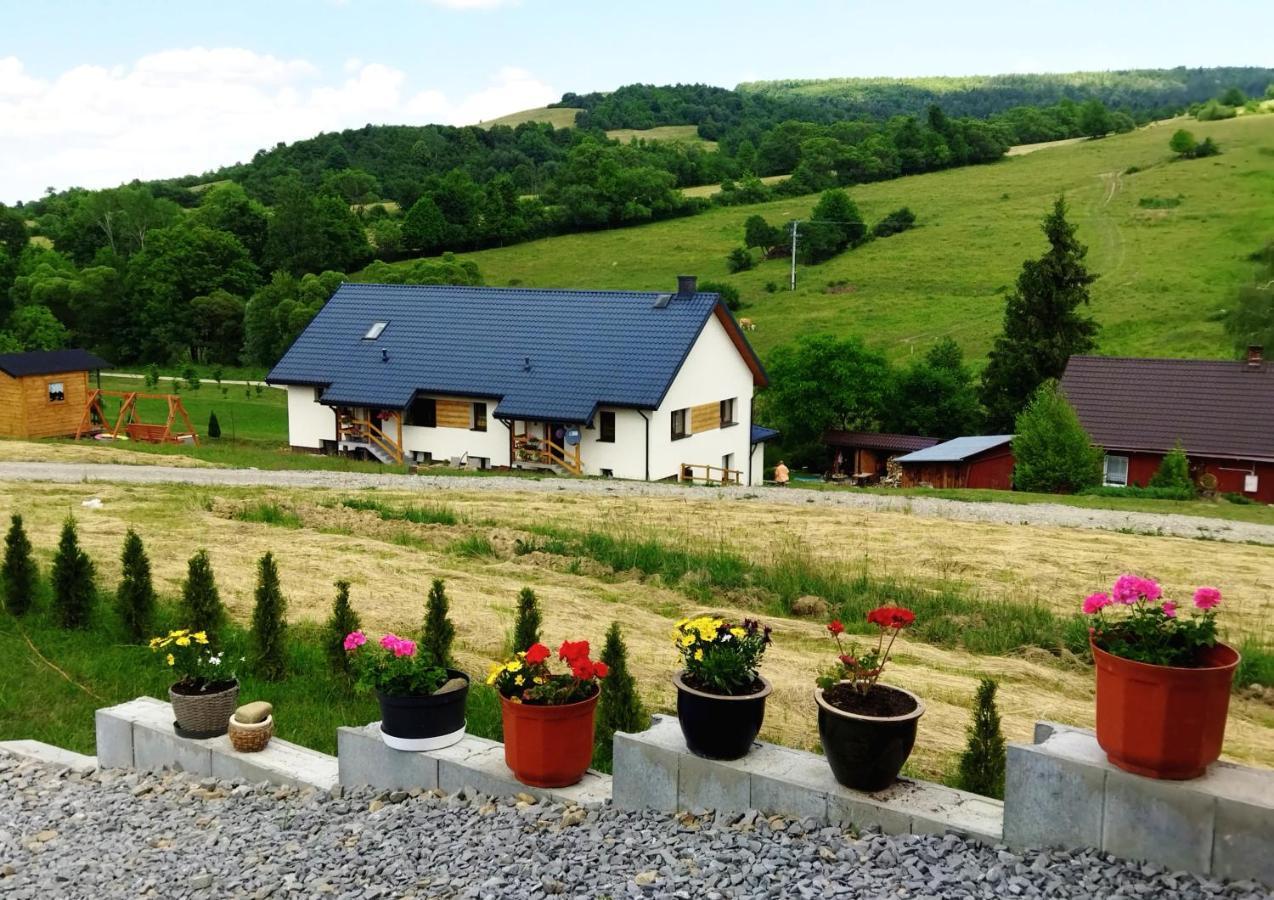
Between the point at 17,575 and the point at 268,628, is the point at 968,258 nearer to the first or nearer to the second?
the point at 17,575

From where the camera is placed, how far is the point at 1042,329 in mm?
46500

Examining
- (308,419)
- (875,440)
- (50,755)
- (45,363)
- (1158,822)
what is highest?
(45,363)

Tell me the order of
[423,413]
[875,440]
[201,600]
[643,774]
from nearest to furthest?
[643,774], [201,600], [423,413], [875,440]

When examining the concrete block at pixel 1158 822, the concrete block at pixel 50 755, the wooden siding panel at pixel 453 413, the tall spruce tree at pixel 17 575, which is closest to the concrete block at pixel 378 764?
the concrete block at pixel 50 755

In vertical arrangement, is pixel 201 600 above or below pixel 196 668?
below

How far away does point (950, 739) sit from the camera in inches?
311

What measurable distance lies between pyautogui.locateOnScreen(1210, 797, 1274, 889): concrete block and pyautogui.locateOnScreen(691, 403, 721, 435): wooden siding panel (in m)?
27.1

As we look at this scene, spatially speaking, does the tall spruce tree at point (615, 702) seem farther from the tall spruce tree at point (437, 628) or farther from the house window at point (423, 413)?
the house window at point (423, 413)

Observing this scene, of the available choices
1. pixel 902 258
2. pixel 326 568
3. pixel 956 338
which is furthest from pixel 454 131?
pixel 326 568

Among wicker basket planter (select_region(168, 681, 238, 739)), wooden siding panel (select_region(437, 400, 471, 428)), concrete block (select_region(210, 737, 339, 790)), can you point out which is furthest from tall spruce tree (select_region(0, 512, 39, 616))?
wooden siding panel (select_region(437, 400, 471, 428))

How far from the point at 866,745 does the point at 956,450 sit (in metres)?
33.8

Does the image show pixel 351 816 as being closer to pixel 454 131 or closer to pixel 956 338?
pixel 956 338

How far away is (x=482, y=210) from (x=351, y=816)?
270 feet

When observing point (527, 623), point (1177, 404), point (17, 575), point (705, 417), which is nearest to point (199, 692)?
point (527, 623)
